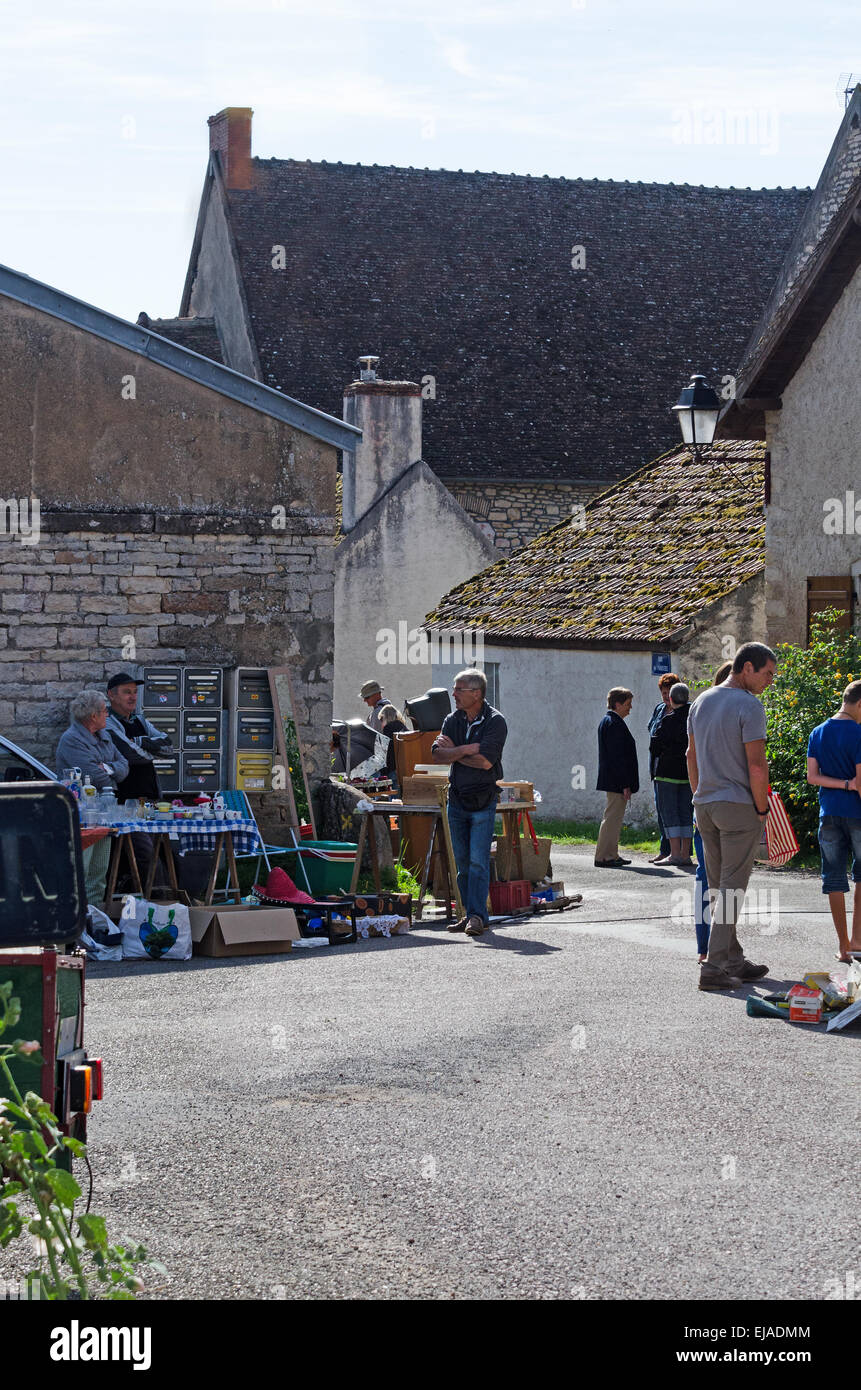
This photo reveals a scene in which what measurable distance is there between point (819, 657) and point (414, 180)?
23.9 metres

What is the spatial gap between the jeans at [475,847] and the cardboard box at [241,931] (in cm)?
133

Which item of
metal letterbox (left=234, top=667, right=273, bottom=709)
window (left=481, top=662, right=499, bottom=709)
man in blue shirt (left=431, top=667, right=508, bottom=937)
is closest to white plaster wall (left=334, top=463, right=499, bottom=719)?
window (left=481, top=662, right=499, bottom=709)

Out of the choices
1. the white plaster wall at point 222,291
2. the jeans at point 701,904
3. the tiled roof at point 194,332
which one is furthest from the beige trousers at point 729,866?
the tiled roof at point 194,332

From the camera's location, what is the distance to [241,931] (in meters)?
11.8

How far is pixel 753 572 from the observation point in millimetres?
19938

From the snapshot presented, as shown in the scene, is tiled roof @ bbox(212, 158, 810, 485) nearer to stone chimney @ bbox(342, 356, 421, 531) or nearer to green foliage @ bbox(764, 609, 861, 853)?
stone chimney @ bbox(342, 356, 421, 531)

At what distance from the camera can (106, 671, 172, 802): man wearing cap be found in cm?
1329

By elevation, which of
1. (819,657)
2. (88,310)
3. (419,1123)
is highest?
(88,310)

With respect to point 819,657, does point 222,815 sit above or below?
below

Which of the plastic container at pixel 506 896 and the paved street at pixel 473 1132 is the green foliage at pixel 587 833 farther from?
the paved street at pixel 473 1132

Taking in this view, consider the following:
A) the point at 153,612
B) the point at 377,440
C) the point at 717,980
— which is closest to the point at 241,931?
the point at 717,980

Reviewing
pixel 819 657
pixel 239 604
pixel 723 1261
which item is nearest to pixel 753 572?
pixel 819 657

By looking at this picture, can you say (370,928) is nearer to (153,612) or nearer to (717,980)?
(717,980)
